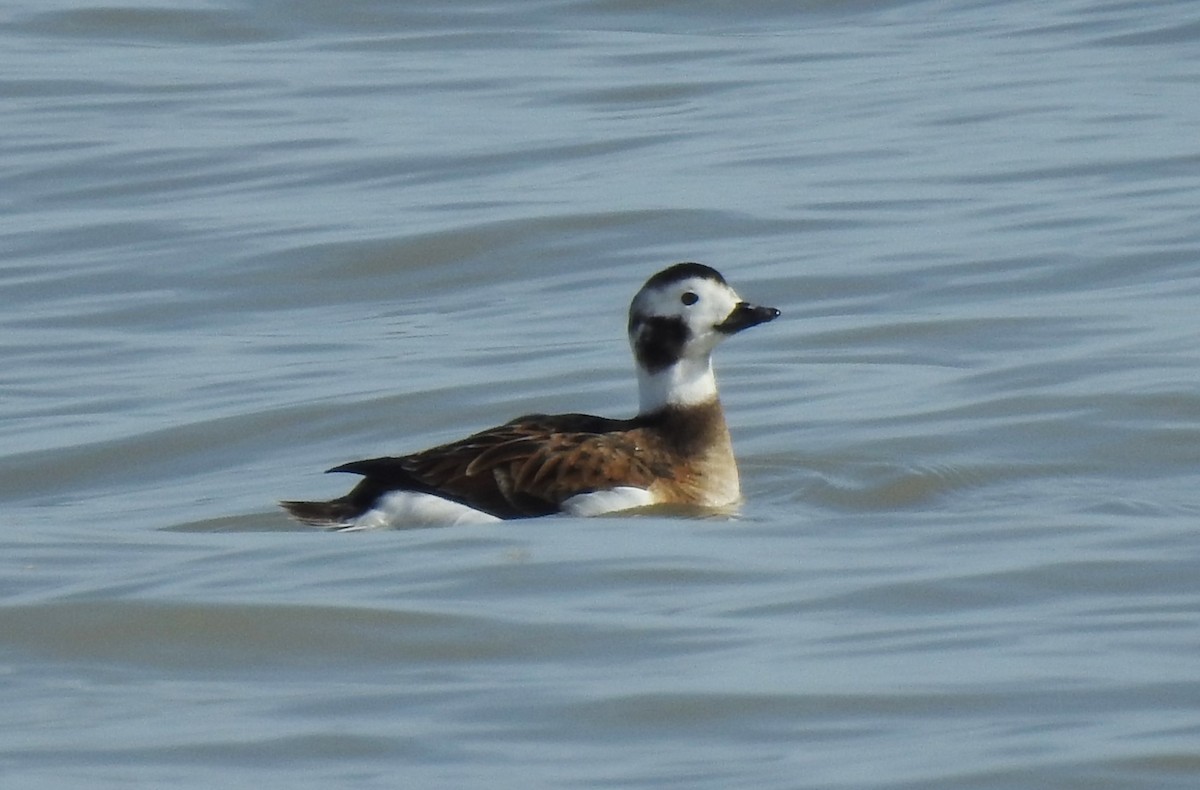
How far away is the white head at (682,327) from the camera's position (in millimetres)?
10406

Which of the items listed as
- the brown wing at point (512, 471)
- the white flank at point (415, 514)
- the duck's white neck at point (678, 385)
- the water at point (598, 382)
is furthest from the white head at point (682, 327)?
the white flank at point (415, 514)

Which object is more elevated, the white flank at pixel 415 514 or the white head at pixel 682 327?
the white head at pixel 682 327

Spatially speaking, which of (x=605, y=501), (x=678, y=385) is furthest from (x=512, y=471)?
(x=678, y=385)

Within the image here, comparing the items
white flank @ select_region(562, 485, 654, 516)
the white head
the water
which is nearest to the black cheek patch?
the white head

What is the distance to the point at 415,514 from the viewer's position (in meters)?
9.61

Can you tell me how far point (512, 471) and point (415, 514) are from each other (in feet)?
1.20

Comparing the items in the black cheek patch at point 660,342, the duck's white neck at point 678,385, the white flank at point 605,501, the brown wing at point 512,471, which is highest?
the black cheek patch at point 660,342

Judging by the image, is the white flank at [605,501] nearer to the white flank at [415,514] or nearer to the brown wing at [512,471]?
the brown wing at [512,471]

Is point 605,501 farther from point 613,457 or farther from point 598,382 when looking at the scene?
point 598,382

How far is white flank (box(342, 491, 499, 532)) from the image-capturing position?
9602 millimetres

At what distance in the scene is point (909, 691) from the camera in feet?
22.6

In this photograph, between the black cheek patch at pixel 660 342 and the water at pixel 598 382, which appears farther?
the black cheek patch at pixel 660 342

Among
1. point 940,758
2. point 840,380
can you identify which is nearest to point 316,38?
point 840,380

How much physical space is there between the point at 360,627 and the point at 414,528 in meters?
1.75
